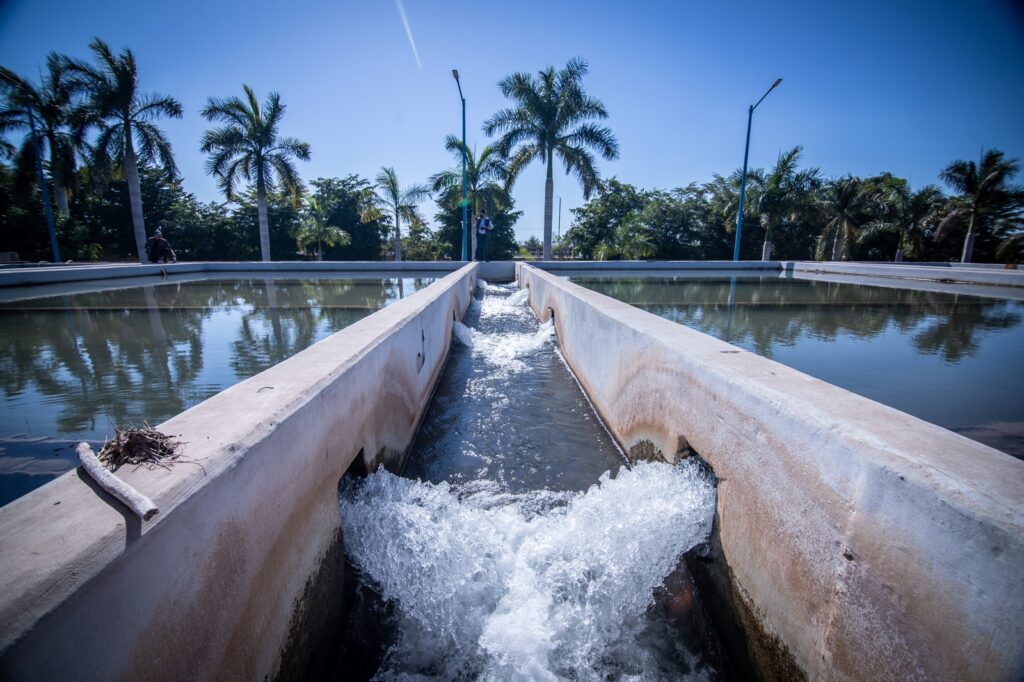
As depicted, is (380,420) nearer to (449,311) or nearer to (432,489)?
(432,489)

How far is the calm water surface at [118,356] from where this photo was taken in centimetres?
345

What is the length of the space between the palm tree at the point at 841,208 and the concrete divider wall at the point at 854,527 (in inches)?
1277

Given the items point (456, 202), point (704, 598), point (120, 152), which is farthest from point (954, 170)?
point (120, 152)

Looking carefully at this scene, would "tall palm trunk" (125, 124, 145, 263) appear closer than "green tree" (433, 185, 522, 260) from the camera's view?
Yes

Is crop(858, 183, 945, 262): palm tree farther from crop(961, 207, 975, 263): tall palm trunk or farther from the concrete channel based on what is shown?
the concrete channel

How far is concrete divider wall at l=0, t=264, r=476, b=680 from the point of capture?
1022 mm

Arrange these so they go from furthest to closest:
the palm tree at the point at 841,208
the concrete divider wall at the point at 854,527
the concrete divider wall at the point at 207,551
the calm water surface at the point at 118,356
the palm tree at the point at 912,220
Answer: the palm tree at the point at 912,220, the palm tree at the point at 841,208, the calm water surface at the point at 118,356, the concrete divider wall at the point at 854,527, the concrete divider wall at the point at 207,551

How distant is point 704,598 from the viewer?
270cm

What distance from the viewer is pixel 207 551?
4.84 ft

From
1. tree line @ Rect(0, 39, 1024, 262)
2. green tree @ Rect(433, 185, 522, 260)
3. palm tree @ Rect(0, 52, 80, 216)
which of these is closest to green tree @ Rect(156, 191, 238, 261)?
tree line @ Rect(0, 39, 1024, 262)

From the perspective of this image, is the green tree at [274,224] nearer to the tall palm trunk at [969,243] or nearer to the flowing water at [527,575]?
the flowing water at [527,575]

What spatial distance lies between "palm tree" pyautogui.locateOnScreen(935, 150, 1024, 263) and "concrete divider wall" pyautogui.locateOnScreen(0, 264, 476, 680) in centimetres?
3700

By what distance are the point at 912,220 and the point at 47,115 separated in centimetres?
5032

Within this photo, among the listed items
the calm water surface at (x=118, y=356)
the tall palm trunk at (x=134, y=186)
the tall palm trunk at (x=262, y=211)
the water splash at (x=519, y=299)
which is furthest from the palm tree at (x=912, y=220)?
the tall palm trunk at (x=134, y=186)
